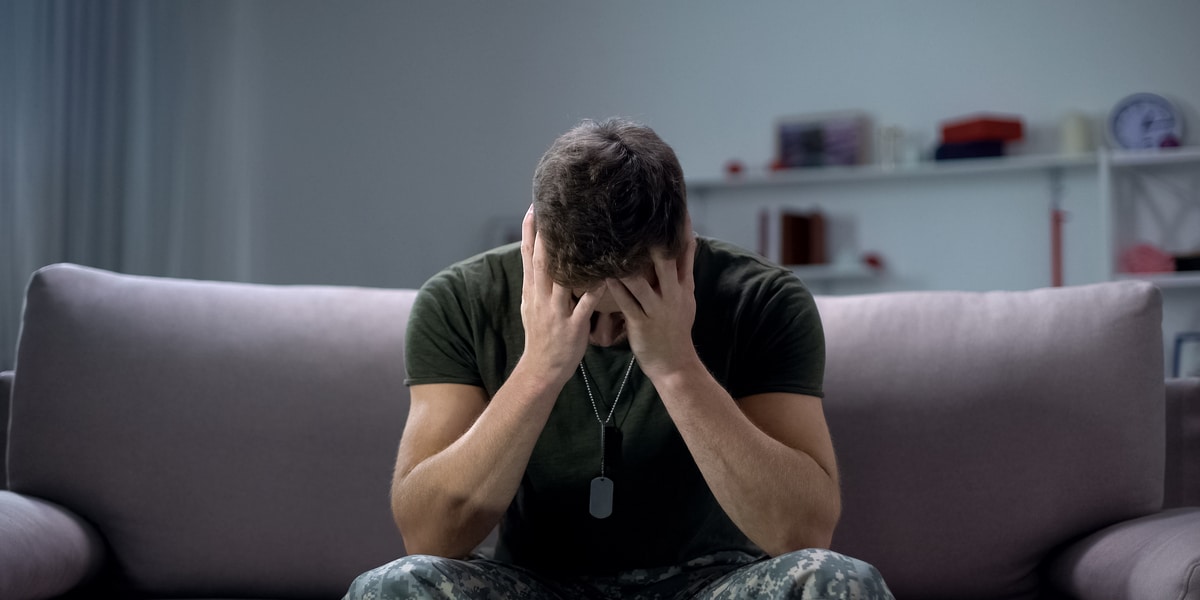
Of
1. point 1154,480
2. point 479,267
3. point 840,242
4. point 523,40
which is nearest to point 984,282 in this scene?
point 840,242

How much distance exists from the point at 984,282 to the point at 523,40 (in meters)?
2.24

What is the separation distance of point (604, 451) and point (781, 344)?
0.27m

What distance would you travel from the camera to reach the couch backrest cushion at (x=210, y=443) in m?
1.76

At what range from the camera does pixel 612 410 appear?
1498mm

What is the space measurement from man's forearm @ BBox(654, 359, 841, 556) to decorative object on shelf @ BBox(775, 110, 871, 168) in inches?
129

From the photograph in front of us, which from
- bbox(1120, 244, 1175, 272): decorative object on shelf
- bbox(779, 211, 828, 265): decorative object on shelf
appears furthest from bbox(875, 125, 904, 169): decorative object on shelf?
bbox(1120, 244, 1175, 272): decorative object on shelf

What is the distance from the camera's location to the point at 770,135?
4668 millimetres

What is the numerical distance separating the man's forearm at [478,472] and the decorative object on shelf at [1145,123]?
3.52 metres

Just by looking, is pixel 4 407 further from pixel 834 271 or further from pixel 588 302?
pixel 834 271

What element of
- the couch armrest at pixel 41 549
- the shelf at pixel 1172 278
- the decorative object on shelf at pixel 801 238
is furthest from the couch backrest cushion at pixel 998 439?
the decorative object on shelf at pixel 801 238

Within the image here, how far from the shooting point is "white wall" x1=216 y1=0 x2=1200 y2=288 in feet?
14.5

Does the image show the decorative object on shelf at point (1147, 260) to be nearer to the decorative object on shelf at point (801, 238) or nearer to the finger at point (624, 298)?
the decorative object on shelf at point (801, 238)

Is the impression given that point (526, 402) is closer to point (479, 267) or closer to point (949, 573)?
point (479, 267)

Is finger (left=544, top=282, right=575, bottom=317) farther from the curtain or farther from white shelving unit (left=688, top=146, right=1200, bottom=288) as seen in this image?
white shelving unit (left=688, top=146, right=1200, bottom=288)
